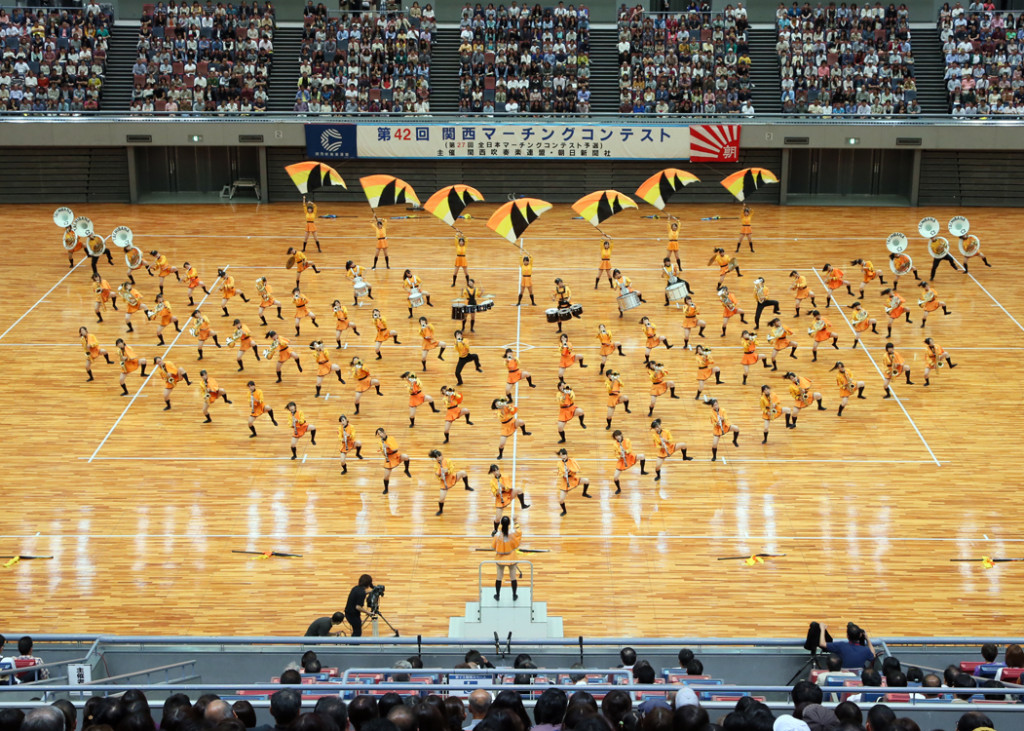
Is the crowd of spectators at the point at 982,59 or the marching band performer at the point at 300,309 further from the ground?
the crowd of spectators at the point at 982,59

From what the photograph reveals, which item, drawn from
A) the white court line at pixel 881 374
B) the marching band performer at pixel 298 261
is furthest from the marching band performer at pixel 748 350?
the marching band performer at pixel 298 261

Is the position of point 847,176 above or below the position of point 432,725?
above

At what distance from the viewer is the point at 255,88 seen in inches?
1726

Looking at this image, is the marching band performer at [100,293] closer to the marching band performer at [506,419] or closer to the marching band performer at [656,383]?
the marching band performer at [506,419]

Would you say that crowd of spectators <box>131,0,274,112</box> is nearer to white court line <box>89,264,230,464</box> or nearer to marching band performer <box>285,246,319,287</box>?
white court line <box>89,264,230,464</box>

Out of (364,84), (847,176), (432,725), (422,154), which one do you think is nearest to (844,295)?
(847,176)

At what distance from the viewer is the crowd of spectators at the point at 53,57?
43344 millimetres

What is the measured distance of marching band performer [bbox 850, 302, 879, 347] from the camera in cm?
2928

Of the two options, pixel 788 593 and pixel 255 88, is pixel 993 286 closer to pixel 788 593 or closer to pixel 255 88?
pixel 788 593

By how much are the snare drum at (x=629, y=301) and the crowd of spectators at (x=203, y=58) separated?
60.6 feet

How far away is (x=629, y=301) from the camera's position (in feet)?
103

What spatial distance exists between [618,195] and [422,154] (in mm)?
11605

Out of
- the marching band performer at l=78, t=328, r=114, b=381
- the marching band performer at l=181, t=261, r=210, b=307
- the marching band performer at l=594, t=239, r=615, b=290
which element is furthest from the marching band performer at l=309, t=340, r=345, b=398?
the marching band performer at l=594, t=239, r=615, b=290

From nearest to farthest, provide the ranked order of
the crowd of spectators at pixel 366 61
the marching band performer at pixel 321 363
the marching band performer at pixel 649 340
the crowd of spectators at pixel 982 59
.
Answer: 1. the marching band performer at pixel 321 363
2. the marching band performer at pixel 649 340
3. the crowd of spectators at pixel 982 59
4. the crowd of spectators at pixel 366 61
